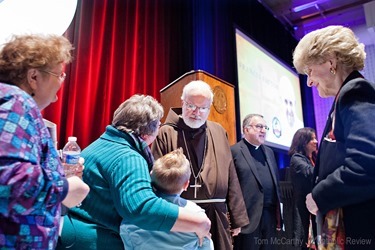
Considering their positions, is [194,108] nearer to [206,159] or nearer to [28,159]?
[206,159]

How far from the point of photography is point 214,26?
4.27m

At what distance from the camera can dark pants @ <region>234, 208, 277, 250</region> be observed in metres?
2.34

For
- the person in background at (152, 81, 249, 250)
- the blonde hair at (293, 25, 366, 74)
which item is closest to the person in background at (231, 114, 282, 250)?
the person in background at (152, 81, 249, 250)

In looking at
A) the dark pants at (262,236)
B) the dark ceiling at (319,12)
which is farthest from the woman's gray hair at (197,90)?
the dark ceiling at (319,12)

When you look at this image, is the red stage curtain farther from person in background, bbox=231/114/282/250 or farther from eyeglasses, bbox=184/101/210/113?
person in background, bbox=231/114/282/250

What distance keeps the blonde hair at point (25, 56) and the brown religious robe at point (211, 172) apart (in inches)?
42.1

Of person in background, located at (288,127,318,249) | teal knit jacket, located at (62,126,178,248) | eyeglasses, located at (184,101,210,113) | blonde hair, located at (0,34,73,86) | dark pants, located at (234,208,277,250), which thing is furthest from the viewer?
person in background, located at (288,127,318,249)

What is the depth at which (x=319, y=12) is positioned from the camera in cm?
598

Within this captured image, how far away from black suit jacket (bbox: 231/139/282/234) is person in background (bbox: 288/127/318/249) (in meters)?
0.21

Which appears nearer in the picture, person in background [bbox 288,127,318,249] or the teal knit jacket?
the teal knit jacket

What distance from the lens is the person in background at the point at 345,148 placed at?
95cm

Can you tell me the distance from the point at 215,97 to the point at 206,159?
0.85 m

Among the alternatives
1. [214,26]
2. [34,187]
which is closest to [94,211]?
[34,187]

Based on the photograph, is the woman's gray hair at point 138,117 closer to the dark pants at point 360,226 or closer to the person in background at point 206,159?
the person in background at point 206,159
